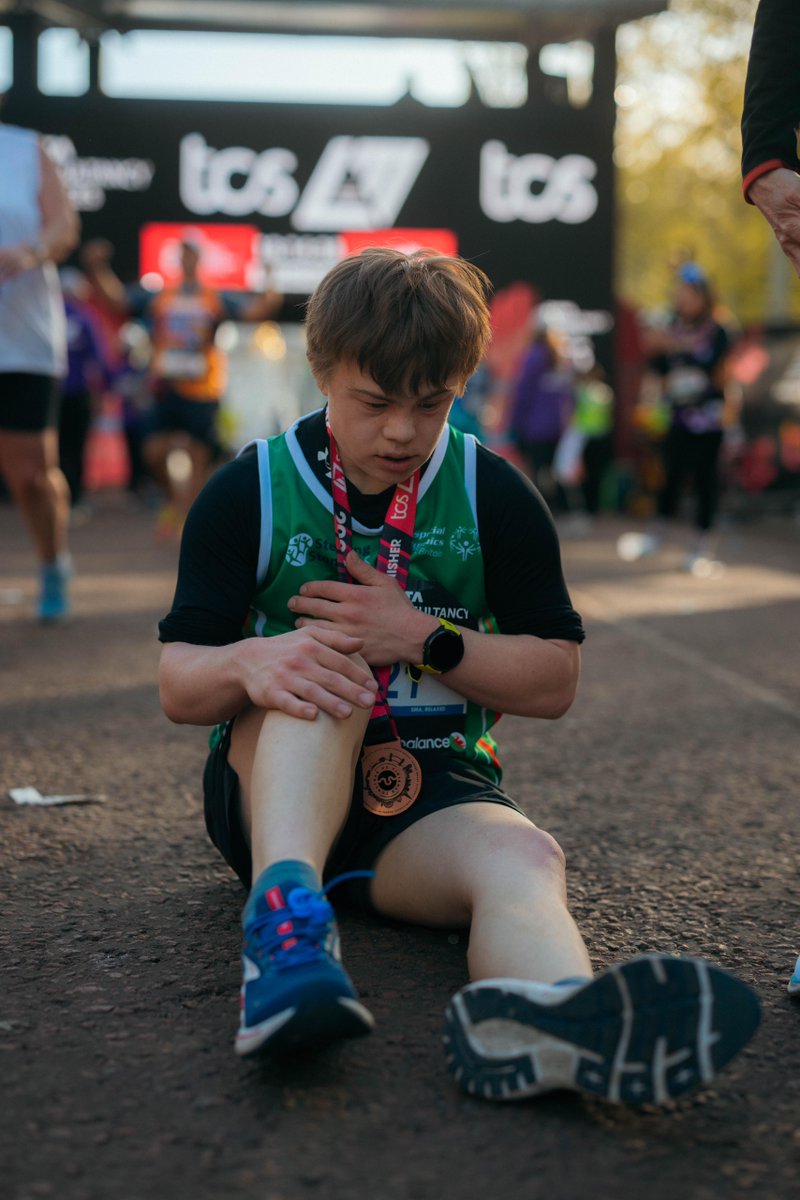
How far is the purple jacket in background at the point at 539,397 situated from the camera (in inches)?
541

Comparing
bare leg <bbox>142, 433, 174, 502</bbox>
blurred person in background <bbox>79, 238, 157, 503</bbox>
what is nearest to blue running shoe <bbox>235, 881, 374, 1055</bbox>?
bare leg <bbox>142, 433, 174, 502</bbox>

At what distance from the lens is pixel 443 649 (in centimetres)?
221

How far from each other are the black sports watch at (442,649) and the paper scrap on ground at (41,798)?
138 centimetres

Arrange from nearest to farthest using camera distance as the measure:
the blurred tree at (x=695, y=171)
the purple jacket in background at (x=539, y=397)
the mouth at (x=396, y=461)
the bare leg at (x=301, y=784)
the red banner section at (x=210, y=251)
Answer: the bare leg at (x=301, y=784), the mouth at (x=396, y=461), the purple jacket in background at (x=539, y=397), the red banner section at (x=210, y=251), the blurred tree at (x=695, y=171)

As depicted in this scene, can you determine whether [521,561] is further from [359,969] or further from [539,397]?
[539,397]

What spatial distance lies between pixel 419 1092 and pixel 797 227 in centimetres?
142

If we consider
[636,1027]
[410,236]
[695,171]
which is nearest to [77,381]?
[410,236]

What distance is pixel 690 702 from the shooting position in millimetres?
4836

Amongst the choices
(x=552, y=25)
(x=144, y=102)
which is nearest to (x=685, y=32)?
(x=552, y=25)

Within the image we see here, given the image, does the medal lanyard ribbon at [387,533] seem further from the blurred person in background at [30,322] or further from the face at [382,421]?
the blurred person in background at [30,322]

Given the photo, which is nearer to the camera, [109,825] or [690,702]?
[109,825]

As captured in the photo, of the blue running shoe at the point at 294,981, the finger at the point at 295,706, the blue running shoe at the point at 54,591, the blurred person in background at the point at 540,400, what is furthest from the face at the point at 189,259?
Answer: the blue running shoe at the point at 294,981

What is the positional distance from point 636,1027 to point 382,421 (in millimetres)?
927

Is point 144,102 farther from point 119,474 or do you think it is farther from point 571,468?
point 571,468
